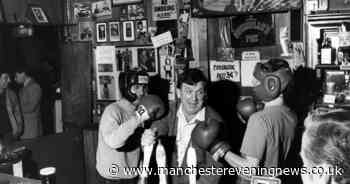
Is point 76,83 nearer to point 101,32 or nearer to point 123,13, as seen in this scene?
point 101,32

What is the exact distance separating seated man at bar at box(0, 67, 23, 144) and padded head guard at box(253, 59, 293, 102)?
10.9 feet

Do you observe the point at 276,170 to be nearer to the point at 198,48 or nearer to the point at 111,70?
the point at 198,48

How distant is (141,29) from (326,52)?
6.98 feet

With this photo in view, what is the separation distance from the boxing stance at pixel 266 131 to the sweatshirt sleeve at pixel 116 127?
1.84 ft

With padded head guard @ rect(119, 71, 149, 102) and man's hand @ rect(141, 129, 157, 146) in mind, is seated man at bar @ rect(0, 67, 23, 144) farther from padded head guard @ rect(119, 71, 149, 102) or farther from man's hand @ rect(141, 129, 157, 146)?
man's hand @ rect(141, 129, 157, 146)

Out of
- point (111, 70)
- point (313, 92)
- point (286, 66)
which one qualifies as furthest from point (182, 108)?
point (111, 70)

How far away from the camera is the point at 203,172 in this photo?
3.15 m

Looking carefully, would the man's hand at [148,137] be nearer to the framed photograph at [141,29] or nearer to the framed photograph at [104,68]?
the framed photograph at [141,29]

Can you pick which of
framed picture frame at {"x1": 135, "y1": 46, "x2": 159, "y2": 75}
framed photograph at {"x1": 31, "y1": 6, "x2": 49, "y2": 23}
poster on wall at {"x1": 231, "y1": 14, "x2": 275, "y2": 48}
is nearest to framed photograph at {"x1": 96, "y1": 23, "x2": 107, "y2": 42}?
framed picture frame at {"x1": 135, "y1": 46, "x2": 159, "y2": 75}

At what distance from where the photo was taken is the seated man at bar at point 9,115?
16.2 feet

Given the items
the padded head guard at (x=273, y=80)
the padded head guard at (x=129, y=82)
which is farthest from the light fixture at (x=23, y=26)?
the padded head guard at (x=273, y=80)

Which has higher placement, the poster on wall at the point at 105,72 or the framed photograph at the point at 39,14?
the framed photograph at the point at 39,14

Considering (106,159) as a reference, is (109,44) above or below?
A: above

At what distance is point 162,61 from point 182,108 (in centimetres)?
122
